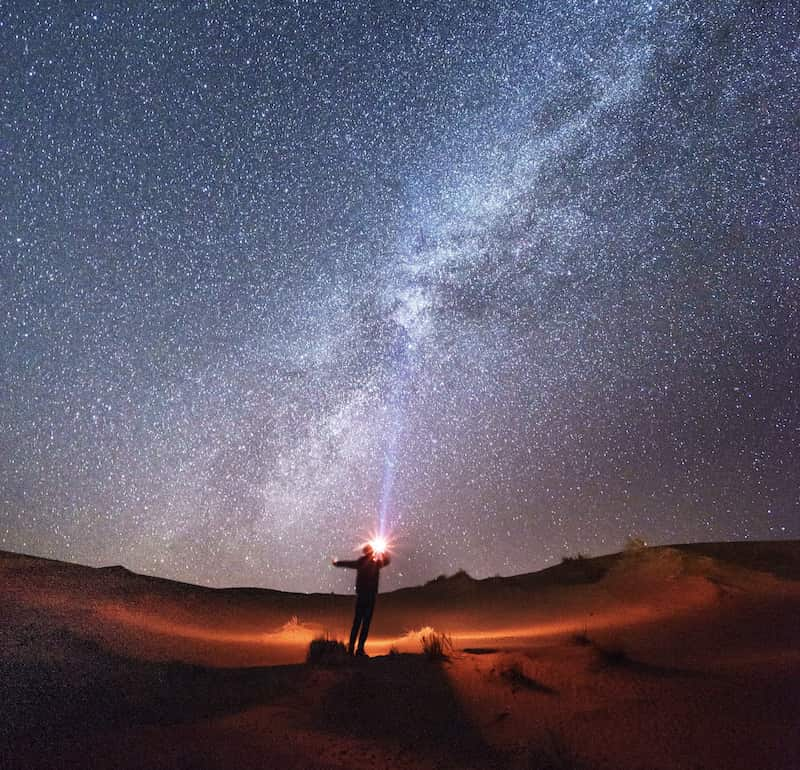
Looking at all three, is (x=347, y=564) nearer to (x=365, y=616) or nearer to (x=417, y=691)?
(x=365, y=616)

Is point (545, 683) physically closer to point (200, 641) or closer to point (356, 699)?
point (356, 699)

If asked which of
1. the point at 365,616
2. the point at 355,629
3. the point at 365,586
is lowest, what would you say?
the point at 355,629

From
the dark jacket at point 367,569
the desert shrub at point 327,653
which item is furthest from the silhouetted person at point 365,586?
the desert shrub at point 327,653

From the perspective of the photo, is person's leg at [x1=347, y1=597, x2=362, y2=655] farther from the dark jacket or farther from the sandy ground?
the sandy ground

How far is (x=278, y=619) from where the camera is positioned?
22.9 m

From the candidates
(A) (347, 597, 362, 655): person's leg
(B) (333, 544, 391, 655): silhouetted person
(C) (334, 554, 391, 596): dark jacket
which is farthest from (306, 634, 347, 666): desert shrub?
(C) (334, 554, 391, 596): dark jacket

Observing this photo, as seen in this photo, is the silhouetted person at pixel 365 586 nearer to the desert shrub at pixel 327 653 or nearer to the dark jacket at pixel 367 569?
the dark jacket at pixel 367 569

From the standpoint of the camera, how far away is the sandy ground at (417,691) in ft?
24.1

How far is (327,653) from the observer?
12.1 metres

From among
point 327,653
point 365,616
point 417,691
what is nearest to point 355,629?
point 365,616

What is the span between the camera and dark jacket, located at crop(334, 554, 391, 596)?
13672mm

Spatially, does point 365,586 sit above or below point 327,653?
above

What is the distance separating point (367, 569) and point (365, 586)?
34cm

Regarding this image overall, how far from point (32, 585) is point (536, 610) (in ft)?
49.4
